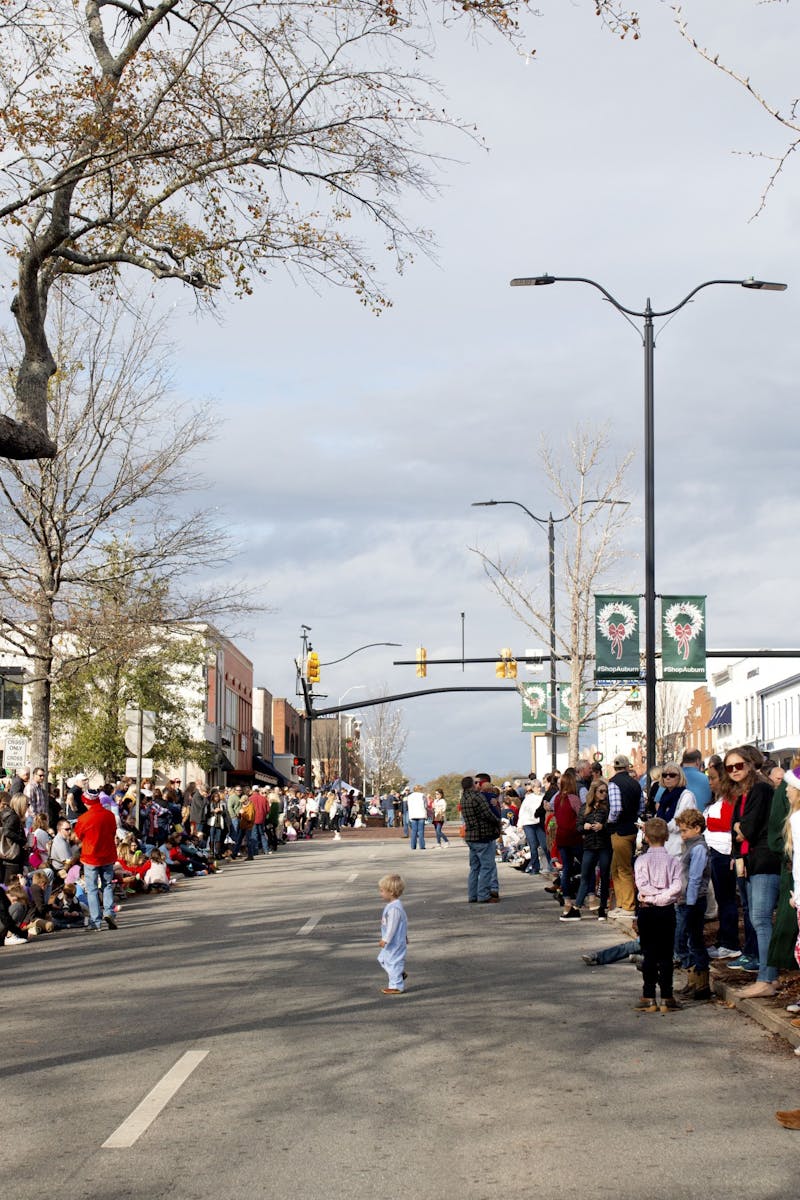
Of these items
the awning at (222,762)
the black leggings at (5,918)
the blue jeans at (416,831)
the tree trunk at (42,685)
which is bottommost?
the blue jeans at (416,831)

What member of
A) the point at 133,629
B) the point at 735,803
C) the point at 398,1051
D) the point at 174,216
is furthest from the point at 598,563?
the point at 398,1051

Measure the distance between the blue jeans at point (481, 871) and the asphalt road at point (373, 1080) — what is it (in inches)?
198

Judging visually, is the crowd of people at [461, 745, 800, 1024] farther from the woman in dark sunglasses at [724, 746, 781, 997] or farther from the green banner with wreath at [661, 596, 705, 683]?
the green banner with wreath at [661, 596, 705, 683]

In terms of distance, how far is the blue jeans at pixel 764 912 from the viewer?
37.2 ft

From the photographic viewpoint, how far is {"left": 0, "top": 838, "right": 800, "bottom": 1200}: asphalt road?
20.7ft

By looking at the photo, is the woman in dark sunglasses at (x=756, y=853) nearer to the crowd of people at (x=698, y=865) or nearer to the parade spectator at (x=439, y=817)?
the crowd of people at (x=698, y=865)

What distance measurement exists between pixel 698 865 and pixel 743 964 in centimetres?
168

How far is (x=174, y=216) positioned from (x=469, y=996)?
31.2 ft

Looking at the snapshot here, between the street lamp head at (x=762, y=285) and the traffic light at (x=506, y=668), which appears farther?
the traffic light at (x=506, y=668)

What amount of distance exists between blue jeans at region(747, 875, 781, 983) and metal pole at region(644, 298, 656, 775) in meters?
10.00

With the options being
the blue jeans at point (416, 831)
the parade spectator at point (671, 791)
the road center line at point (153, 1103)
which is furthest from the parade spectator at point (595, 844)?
the blue jeans at point (416, 831)

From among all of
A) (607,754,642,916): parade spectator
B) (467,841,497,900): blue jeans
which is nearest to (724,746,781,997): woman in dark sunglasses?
(607,754,642,916): parade spectator

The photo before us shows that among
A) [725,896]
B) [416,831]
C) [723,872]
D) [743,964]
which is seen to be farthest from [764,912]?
[416,831]

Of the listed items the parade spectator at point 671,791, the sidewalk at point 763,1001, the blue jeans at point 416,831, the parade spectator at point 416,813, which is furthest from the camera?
the blue jeans at point 416,831
